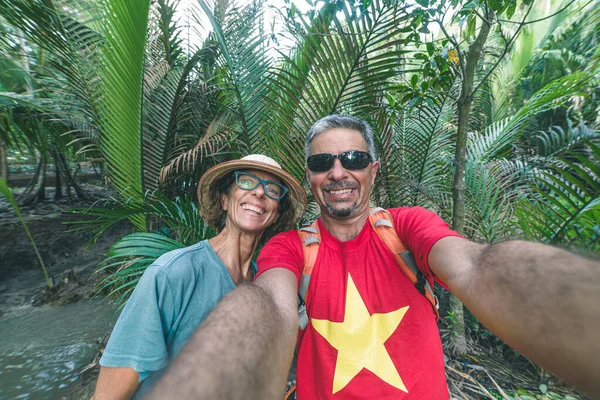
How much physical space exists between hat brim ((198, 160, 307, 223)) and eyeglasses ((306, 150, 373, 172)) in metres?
0.19

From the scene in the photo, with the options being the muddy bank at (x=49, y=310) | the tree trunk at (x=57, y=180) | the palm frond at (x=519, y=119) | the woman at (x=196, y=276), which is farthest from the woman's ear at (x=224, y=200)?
the tree trunk at (x=57, y=180)

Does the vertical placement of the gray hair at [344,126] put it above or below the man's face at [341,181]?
above

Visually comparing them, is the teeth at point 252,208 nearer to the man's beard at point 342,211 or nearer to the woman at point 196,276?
the woman at point 196,276

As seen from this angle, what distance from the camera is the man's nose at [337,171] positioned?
4.22 feet

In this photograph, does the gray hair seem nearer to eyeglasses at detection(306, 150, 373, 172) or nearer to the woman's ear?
eyeglasses at detection(306, 150, 373, 172)

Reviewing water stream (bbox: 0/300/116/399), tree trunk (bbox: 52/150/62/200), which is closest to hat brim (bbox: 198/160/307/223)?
water stream (bbox: 0/300/116/399)

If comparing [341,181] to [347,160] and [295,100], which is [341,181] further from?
[295,100]

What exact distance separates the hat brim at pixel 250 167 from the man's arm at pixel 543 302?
3.10 feet

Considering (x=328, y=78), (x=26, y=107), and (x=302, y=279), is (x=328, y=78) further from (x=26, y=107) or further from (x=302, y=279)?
(x=26, y=107)

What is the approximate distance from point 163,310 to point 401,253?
96 centimetres

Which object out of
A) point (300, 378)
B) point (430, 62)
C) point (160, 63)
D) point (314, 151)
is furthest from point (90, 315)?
point (430, 62)

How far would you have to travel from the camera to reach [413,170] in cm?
278

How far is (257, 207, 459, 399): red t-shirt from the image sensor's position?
3.18 ft

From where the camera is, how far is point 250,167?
140 centimetres
